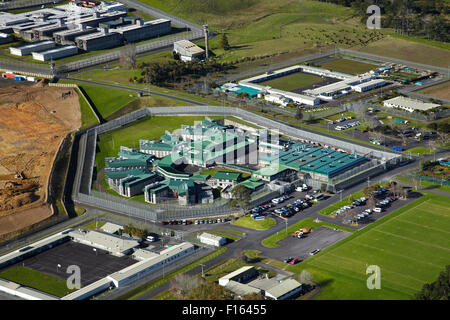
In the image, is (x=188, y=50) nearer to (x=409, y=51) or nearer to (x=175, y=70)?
(x=175, y=70)

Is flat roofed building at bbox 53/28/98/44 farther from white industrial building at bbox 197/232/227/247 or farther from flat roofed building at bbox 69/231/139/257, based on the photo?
white industrial building at bbox 197/232/227/247

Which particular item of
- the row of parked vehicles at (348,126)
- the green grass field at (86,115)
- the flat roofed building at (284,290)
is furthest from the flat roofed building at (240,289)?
the green grass field at (86,115)

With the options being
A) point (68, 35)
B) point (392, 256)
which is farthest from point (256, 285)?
point (68, 35)

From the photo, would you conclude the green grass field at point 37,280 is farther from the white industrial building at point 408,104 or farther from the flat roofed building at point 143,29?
the flat roofed building at point 143,29

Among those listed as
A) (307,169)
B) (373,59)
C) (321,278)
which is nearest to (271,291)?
(321,278)

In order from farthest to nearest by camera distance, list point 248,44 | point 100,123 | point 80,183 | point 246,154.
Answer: point 248,44 → point 100,123 → point 246,154 → point 80,183

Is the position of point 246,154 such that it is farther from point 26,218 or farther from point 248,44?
point 248,44

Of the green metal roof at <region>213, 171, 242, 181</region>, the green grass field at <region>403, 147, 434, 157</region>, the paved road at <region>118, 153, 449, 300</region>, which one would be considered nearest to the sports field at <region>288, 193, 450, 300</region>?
the paved road at <region>118, 153, 449, 300</region>
